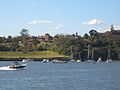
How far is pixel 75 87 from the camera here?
84.8 m

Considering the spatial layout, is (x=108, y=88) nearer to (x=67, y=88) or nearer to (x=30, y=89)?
(x=67, y=88)

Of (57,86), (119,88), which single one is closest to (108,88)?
(119,88)

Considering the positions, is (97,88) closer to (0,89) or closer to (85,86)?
(85,86)

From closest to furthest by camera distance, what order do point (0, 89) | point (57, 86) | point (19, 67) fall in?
point (0, 89) → point (57, 86) → point (19, 67)

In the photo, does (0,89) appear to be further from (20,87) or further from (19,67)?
(19,67)

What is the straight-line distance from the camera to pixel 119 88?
83.5 m

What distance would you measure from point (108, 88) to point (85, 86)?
5192 mm

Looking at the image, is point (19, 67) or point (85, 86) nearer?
point (85, 86)

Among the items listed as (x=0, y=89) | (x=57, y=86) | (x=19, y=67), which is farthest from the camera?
(x=19, y=67)

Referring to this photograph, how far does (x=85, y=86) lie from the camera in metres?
87.2

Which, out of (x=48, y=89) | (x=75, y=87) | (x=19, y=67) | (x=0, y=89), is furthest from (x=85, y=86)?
(x=19, y=67)

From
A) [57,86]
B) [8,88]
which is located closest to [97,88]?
[57,86]

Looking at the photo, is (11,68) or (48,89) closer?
(48,89)

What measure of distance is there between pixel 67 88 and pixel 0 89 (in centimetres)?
1096
